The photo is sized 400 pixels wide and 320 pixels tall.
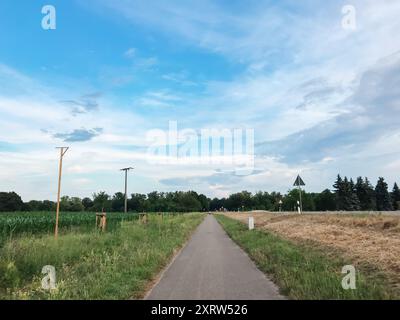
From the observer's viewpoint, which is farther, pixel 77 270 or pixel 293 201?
pixel 293 201

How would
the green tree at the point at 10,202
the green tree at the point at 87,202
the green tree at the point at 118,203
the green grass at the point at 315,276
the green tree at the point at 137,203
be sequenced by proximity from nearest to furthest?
the green grass at the point at 315,276 < the green tree at the point at 10,202 < the green tree at the point at 118,203 < the green tree at the point at 137,203 < the green tree at the point at 87,202

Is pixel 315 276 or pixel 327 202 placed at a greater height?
pixel 327 202

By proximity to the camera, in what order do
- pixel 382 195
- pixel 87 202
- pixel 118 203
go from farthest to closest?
pixel 87 202 < pixel 118 203 < pixel 382 195

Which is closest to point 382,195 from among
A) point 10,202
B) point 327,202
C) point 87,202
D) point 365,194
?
point 365,194

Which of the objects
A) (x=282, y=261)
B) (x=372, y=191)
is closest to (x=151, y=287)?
(x=282, y=261)

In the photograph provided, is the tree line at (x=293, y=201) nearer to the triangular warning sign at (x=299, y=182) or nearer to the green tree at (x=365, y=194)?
the green tree at (x=365, y=194)

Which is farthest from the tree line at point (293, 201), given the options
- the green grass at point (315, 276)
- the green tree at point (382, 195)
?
the green grass at point (315, 276)

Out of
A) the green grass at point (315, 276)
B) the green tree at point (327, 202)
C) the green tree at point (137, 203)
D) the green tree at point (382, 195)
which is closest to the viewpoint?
the green grass at point (315, 276)

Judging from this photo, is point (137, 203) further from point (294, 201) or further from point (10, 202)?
point (294, 201)

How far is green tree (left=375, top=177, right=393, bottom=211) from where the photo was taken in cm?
11462

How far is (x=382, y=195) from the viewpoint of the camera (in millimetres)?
117188

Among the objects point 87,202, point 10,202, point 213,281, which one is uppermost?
point 87,202

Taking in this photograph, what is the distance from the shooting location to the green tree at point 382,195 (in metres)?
115
